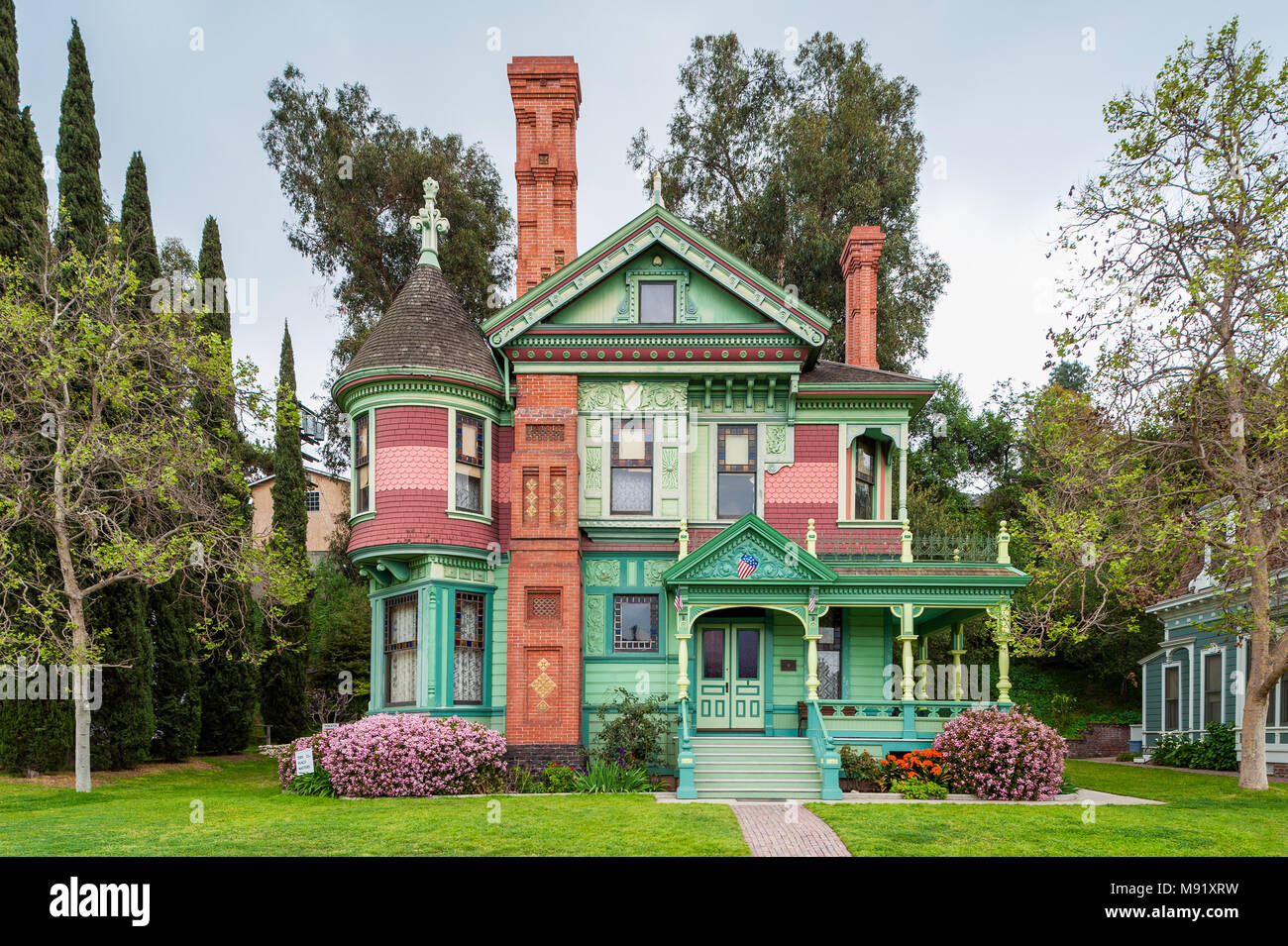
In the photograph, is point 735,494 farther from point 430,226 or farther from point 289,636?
point 289,636

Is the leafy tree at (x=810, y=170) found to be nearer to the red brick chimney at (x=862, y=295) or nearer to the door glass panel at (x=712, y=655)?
the red brick chimney at (x=862, y=295)

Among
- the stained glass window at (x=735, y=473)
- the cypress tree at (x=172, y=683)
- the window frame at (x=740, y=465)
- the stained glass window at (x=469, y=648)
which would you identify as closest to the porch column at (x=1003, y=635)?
the window frame at (x=740, y=465)

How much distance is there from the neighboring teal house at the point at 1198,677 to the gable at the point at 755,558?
10.6 m

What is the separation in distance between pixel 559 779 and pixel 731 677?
413 centimetres

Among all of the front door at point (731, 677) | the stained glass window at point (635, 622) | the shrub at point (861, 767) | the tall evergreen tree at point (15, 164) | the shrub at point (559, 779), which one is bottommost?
the shrub at point (559, 779)

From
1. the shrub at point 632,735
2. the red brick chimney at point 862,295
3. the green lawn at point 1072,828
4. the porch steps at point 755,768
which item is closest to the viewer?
the green lawn at point 1072,828

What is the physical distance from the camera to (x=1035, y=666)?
41062 mm

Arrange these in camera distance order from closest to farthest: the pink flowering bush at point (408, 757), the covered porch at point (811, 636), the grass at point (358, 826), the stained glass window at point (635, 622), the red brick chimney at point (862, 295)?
the grass at point (358, 826) → the pink flowering bush at point (408, 757) → the covered porch at point (811, 636) → the stained glass window at point (635, 622) → the red brick chimney at point (862, 295)

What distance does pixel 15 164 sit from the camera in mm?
23156

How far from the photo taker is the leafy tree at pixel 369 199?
1373 inches

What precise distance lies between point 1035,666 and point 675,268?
27633 mm

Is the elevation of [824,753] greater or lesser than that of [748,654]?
lesser

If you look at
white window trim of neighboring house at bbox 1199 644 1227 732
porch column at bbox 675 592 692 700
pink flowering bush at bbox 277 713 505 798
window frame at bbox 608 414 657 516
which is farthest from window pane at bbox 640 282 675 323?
white window trim of neighboring house at bbox 1199 644 1227 732

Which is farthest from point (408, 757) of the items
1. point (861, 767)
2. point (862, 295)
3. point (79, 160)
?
point (79, 160)
